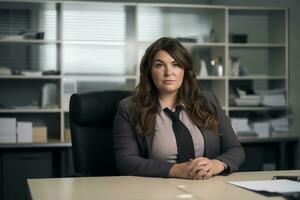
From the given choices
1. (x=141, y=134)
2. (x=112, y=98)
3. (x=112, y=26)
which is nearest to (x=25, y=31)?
(x=112, y=26)

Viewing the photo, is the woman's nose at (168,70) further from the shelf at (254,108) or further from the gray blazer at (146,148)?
the shelf at (254,108)

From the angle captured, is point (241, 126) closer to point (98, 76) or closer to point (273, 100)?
point (273, 100)

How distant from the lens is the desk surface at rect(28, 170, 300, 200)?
179 centimetres

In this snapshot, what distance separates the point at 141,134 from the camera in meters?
2.38

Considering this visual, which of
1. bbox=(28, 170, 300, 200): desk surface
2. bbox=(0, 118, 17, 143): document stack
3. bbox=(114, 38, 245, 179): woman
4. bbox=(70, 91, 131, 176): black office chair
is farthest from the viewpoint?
bbox=(0, 118, 17, 143): document stack

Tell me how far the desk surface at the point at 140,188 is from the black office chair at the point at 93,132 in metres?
0.52

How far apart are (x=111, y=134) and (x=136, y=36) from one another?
83.2 inches

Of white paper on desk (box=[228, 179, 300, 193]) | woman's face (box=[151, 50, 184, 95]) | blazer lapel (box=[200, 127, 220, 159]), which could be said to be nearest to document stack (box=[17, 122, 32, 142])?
woman's face (box=[151, 50, 184, 95])

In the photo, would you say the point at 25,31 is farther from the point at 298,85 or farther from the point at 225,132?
the point at 225,132

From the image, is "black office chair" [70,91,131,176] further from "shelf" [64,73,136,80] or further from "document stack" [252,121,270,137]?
"document stack" [252,121,270,137]

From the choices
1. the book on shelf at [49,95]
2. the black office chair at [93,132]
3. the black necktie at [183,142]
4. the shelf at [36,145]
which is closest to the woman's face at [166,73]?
the black necktie at [183,142]

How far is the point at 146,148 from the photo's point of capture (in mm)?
2404

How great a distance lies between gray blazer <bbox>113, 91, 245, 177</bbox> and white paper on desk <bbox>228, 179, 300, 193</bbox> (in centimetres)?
29

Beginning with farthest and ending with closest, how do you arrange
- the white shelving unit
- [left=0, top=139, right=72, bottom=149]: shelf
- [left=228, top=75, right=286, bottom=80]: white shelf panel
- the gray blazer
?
[left=228, top=75, right=286, bottom=80]: white shelf panel < the white shelving unit < [left=0, top=139, right=72, bottom=149]: shelf < the gray blazer
